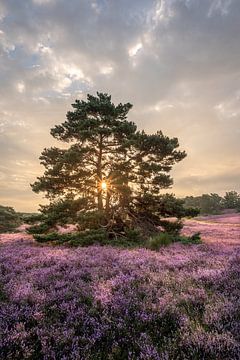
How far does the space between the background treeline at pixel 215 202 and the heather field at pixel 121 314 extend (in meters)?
61.6

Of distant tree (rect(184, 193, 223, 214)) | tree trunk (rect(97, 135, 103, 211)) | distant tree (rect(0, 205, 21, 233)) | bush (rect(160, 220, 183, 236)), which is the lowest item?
bush (rect(160, 220, 183, 236))

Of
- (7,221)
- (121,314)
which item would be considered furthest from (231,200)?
(121,314)

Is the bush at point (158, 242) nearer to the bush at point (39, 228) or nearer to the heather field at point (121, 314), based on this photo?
the heather field at point (121, 314)

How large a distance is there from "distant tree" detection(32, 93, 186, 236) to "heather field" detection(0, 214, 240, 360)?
9.48 meters

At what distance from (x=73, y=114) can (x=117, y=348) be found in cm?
1771

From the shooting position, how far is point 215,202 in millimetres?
69875

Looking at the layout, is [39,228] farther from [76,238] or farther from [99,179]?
[99,179]

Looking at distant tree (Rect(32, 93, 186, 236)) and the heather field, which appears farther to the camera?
distant tree (Rect(32, 93, 186, 236))

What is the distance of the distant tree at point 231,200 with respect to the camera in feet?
228

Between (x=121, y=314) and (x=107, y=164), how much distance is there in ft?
49.2

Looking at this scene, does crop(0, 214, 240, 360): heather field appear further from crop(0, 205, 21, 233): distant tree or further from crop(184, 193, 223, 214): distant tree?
crop(184, 193, 223, 214): distant tree

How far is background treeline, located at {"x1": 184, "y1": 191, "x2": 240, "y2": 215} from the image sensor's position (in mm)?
67250

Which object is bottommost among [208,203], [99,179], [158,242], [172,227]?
[158,242]

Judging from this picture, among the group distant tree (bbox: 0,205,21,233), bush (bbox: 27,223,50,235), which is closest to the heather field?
bush (bbox: 27,223,50,235)
